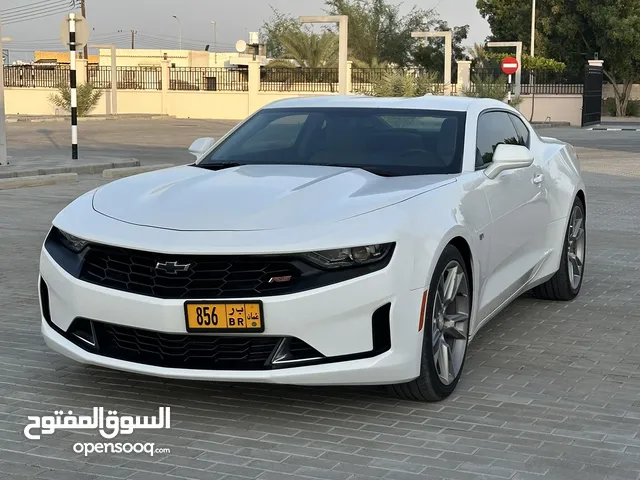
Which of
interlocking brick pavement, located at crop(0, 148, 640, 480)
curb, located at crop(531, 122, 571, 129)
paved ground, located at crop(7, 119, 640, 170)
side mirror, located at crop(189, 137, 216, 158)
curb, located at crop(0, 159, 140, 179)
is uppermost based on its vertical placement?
side mirror, located at crop(189, 137, 216, 158)

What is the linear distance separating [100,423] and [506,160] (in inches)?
103

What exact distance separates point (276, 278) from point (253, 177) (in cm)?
113

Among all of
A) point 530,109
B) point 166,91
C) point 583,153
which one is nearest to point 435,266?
point 583,153

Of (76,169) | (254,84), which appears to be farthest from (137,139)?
(254,84)

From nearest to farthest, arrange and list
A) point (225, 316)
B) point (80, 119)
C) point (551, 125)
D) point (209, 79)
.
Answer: point (225, 316)
point (80, 119)
point (551, 125)
point (209, 79)

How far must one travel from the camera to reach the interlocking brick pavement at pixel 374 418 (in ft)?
A: 14.1

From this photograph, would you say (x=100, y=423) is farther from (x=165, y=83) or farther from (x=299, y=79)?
(x=165, y=83)

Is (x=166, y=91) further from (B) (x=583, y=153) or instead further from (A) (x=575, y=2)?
(B) (x=583, y=153)

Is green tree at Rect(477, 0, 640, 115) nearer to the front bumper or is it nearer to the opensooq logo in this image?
the front bumper

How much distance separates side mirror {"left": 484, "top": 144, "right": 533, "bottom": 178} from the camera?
19.6 feet

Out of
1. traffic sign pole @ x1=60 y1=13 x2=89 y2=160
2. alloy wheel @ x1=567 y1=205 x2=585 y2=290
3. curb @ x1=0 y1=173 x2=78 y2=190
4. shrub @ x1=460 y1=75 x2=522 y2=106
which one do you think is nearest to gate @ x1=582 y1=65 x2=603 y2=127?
shrub @ x1=460 y1=75 x2=522 y2=106

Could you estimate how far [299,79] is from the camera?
5000cm

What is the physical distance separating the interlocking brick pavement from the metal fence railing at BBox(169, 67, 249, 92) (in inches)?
1724

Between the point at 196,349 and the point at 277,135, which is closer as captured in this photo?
the point at 196,349
